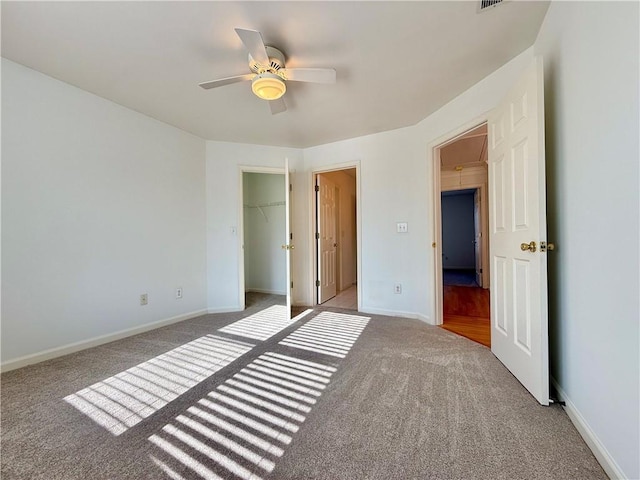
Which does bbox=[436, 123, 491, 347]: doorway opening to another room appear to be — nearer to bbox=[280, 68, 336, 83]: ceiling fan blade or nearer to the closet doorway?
bbox=[280, 68, 336, 83]: ceiling fan blade

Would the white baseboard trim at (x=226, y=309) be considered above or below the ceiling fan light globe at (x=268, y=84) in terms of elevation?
below

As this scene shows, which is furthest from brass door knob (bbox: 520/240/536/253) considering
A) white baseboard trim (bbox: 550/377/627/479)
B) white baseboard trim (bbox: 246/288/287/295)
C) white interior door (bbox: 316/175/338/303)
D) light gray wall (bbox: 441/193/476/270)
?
light gray wall (bbox: 441/193/476/270)

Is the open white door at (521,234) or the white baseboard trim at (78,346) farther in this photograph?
the white baseboard trim at (78,346)

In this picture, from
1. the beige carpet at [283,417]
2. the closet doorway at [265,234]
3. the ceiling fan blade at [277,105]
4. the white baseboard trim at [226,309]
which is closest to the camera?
the beige carpet at [283,417]

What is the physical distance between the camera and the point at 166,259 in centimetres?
304

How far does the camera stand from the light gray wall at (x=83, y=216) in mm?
1983

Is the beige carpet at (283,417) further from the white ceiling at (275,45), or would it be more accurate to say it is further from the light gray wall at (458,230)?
the light gray wall at (458,230)

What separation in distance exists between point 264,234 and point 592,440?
179 inches

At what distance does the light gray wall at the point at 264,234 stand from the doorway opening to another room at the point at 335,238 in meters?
0.88

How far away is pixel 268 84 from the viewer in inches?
73.7

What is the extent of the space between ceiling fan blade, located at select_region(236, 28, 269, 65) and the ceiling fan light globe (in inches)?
3.9

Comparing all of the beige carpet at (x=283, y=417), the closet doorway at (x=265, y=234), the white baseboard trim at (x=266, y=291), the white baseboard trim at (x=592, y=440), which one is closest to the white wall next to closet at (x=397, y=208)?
the beige carpet at (x=283, y=417)

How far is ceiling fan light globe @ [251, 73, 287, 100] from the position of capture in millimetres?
1854

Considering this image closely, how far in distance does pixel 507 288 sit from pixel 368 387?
1195mm
